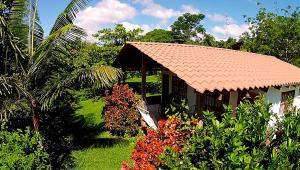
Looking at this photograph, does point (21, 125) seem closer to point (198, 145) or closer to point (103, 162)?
point (103, 162)

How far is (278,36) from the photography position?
105 feet

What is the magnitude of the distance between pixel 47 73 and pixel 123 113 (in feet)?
13.9

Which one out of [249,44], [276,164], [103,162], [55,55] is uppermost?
[249,44]

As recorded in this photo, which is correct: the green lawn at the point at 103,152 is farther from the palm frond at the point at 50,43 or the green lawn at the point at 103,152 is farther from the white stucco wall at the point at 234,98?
the white stucco wall at the point at 234,98

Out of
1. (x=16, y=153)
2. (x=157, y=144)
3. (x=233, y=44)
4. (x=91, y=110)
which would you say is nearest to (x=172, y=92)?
(x=91, y=110)

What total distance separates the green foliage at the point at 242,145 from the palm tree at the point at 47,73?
4.93m

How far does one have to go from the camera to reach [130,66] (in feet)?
52.9

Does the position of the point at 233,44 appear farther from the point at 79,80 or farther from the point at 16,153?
the point at 16,153

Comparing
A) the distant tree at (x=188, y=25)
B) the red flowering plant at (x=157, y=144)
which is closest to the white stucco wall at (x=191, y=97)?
the red flowering plant at (x=157, y=144)

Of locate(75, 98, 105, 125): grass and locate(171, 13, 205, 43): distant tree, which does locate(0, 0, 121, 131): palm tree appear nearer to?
locate(75, 98, 105, 125): grass

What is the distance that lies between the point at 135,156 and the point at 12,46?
5.10 metres

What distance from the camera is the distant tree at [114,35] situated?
23344mm

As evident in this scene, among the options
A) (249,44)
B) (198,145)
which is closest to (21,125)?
(198,145)

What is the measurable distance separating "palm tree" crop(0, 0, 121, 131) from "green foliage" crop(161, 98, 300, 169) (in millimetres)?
4934
